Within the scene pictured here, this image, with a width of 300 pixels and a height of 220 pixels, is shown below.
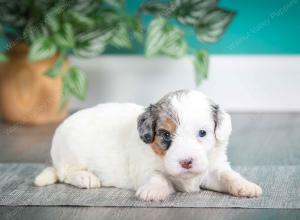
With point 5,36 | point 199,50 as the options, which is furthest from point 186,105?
point 5,36

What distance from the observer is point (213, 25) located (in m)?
3.72

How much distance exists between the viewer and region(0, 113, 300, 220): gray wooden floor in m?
2.16

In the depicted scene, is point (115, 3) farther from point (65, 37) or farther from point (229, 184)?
point (229, 184)

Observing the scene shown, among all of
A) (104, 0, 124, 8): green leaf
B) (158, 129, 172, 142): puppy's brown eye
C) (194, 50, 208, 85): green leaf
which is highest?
(104, 0, 124, 8): green leaf

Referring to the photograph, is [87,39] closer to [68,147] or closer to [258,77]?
[258,77]

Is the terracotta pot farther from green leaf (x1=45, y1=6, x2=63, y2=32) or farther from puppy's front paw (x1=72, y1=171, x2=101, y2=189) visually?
puppy's front paw (x1=72, y1=171, x2=101, y2=189)

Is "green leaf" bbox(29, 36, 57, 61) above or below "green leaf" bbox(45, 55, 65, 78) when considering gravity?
above

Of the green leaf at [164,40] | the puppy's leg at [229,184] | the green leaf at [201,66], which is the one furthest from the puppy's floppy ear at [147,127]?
the green leaf at [201,66]

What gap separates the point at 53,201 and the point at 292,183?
2.72 feet

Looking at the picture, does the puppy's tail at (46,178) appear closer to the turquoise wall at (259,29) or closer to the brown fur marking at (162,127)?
the brown fur marking at (162,127)

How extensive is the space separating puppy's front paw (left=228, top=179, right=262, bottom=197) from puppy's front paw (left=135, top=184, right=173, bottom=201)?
0.22 m

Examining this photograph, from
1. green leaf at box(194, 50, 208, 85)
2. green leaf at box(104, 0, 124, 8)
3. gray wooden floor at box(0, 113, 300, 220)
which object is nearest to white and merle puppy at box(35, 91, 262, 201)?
gray wooden floor at box(0, 113, 300, 220)

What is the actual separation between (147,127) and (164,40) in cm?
143

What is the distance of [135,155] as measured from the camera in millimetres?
2357
